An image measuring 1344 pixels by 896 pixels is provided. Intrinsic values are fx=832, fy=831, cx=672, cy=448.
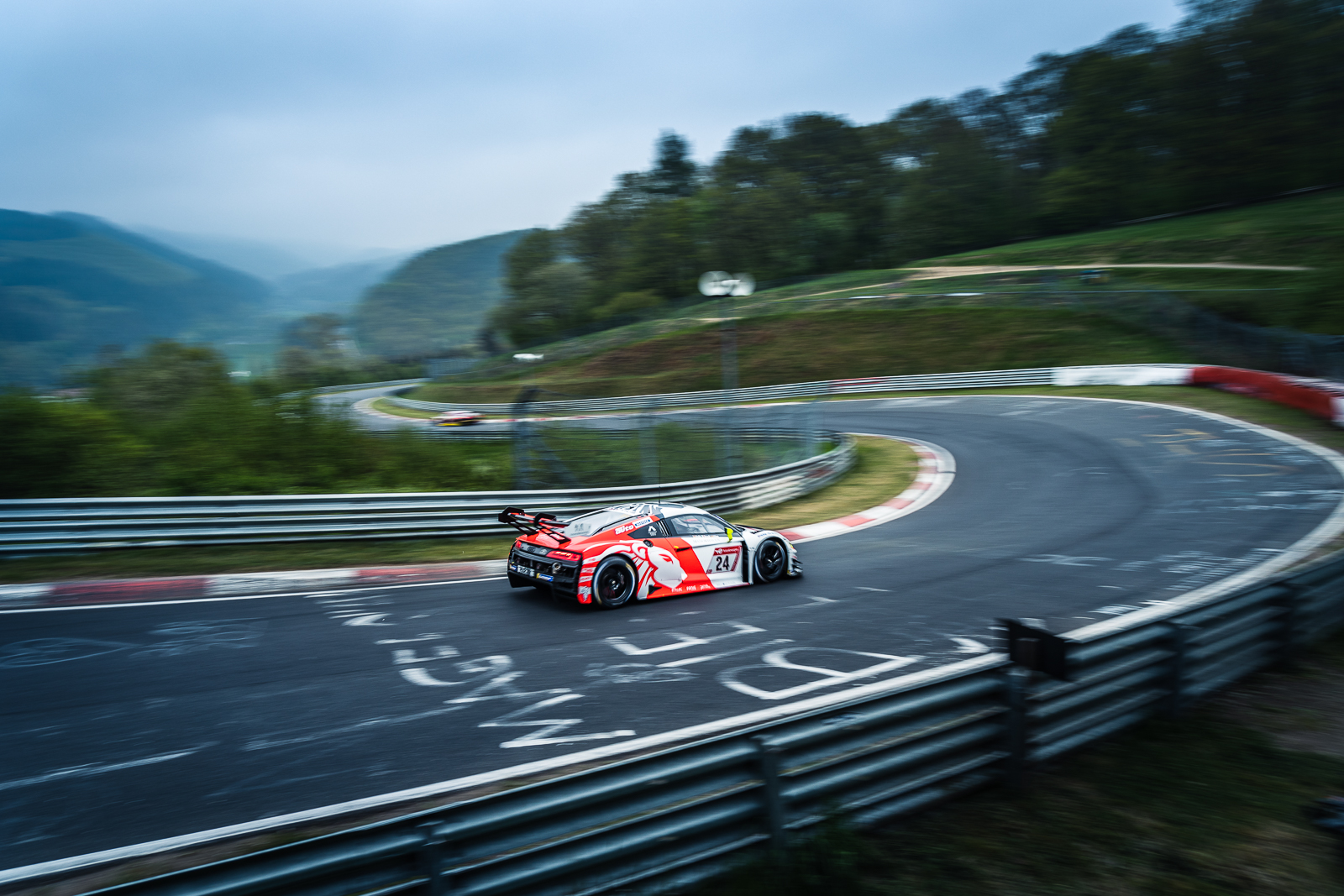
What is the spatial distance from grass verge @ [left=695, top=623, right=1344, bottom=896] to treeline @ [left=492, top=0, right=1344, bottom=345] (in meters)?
62.0

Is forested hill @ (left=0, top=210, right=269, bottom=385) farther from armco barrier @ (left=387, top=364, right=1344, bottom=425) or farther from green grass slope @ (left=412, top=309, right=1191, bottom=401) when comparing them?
armco barrier @ (left=387, top=364, right=1344, bottom=425)

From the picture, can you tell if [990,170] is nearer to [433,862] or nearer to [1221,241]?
[1221,241]

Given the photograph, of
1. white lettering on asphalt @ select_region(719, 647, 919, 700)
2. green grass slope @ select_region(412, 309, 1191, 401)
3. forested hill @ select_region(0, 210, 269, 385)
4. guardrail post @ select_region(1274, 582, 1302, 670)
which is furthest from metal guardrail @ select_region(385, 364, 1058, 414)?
forested hill @ select_region(0, 210, 269, 385)

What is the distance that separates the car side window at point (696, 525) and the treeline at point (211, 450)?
6.55 m

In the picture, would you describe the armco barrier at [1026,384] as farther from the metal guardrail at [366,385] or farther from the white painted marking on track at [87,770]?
the metal guardrail at [366,385]

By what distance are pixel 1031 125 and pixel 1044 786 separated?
121357 mm

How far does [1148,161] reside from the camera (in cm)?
7725

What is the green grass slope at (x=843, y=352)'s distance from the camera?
135 ft

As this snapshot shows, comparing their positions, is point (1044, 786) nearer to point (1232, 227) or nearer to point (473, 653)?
point (473, 653)

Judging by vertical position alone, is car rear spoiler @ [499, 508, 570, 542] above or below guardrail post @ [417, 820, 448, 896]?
above

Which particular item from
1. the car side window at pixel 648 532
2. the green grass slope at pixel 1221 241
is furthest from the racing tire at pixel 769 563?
the green grass slope at pixel 1221 241

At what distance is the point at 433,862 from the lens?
3.01 m

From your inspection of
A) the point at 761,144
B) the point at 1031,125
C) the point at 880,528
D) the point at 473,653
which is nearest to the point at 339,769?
the point at 473,653

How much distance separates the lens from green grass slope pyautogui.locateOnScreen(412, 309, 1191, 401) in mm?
41156
